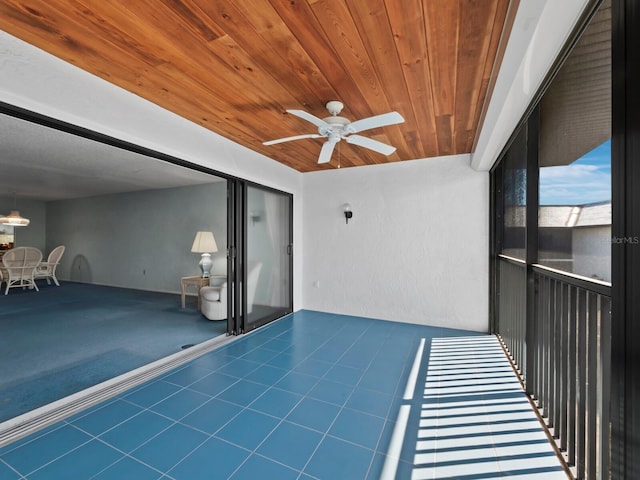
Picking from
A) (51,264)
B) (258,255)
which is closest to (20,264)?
(51,264)

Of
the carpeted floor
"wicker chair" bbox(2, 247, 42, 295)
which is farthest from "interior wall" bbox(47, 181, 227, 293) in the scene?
"wicker chair" bbox(2, 247, 42, 295)

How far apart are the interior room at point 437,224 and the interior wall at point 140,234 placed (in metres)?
2.34

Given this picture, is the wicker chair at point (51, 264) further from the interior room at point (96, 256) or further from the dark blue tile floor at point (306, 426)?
the dark blue tile floor at point (306, 426)

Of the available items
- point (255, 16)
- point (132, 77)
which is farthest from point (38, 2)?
point (255, 16)

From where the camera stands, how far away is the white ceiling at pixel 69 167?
366 centimetres

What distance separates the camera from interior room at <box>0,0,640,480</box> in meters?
1.35

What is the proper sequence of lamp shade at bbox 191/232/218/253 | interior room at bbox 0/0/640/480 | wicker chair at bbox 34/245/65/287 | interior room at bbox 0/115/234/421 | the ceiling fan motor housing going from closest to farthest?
interior room at bbox 0/0/640/480, the ceiling fan motor housing, interior room at bbox 0/115/234/421, lamp shade at bbox 191/232/218/253, wicker chair at bbox 34/245/65/287

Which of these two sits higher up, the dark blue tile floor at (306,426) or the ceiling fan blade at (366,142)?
the ceiling fan blade at (366,142)

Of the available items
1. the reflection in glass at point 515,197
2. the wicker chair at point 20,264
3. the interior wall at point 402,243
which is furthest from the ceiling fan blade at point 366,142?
the wicker chair at point 20,264

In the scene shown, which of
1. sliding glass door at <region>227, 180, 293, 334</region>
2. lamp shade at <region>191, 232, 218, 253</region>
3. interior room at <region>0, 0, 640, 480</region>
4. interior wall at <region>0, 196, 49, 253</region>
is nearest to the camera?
interior room at <region>0, 0, 640, 480</region>

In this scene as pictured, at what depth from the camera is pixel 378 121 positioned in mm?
2086

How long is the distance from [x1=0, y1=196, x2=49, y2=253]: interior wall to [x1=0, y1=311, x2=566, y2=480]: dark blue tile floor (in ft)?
30.1

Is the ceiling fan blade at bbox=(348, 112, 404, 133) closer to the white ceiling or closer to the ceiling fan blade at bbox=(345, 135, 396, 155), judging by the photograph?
the ceiling fan blade at bbox=(345, 135, 396, 155)

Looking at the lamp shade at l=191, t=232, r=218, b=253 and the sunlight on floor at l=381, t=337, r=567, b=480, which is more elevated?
the lamp shade at l=191, t=232, r=218, b=253
